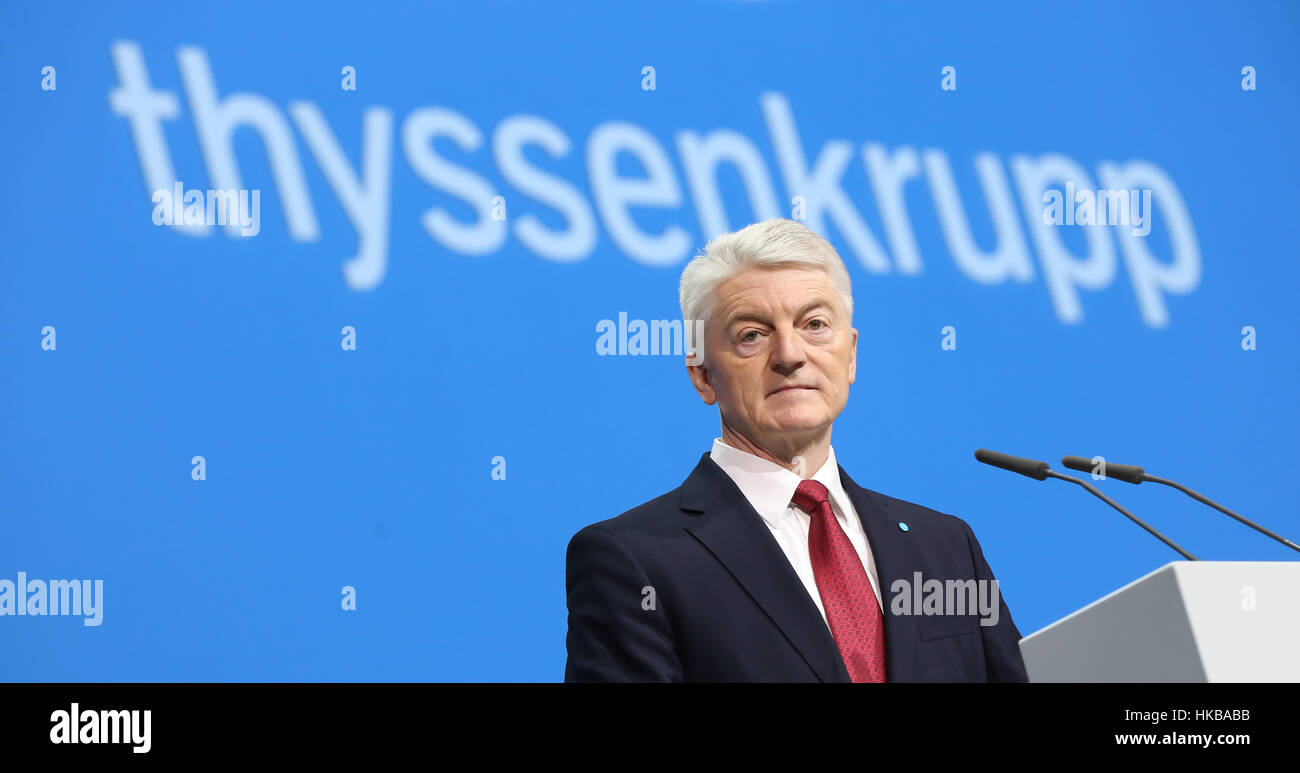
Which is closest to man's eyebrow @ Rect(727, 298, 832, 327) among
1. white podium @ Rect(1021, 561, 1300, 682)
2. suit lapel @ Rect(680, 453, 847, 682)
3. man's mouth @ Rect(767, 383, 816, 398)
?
man's mouth @ Rect(767, 383, 816, 398)

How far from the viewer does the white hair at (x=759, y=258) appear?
1.82 m

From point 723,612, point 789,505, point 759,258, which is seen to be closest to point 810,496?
point 789,505

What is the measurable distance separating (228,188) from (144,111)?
0.29 m

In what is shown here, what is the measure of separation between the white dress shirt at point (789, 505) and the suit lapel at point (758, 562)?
0.03 metres

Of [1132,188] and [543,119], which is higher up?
[543,119]

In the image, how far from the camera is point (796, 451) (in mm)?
1780

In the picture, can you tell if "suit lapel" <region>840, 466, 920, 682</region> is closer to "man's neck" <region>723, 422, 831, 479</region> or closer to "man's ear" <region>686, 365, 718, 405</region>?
"man's neck" <region>723, 422, 831, 479</region>

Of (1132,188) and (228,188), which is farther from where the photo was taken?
(1132,188)

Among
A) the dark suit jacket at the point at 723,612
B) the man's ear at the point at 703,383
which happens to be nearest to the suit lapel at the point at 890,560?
the dark suit jacket at the point at 723,612

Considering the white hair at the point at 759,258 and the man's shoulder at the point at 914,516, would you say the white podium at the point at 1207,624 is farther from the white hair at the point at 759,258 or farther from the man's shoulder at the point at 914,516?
the white hair at the point at 759,258

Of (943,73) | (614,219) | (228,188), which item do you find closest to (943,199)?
(943,73)

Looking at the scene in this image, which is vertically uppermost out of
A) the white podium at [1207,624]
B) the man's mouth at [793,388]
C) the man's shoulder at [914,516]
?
the man's mouth at [793,388]

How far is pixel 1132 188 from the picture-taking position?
128 inches
